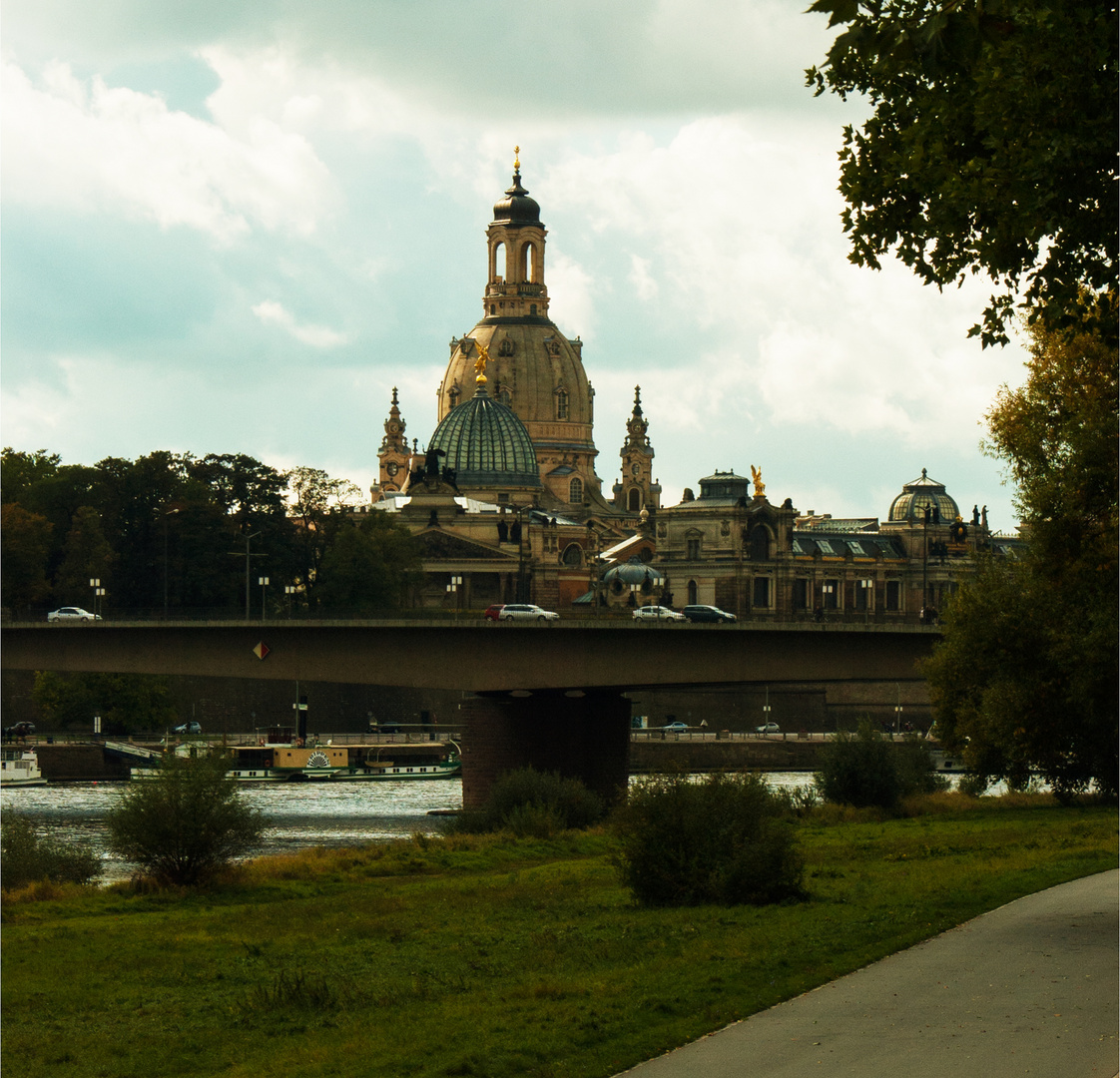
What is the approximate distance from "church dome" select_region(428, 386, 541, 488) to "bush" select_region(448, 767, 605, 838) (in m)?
131

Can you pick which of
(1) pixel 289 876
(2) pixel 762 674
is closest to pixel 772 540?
(2) pixel 762 674

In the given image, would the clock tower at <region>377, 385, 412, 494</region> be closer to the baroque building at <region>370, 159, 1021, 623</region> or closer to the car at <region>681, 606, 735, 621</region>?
the baroque building at <region>370, 159, 1021, 623</region>

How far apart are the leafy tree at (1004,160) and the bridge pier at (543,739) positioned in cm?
3588

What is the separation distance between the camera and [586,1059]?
45.2 feet

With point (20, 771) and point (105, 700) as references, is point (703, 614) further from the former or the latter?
point (20, 771)

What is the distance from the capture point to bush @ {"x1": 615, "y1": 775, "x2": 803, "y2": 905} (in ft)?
75.5

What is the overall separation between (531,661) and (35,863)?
20890 mm

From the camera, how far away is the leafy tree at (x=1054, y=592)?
24.9m

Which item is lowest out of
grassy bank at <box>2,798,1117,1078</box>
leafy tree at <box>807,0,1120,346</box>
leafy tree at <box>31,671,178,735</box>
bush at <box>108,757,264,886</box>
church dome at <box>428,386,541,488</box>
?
grassy bank at <box>2,798,1117,1078</box>

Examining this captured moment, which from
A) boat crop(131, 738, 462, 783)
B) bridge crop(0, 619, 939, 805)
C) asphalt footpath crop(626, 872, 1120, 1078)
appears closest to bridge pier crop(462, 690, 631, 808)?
bridge crop(0, 619, 939, 805)

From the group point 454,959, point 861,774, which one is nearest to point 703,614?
point 861,774

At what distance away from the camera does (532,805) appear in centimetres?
4459

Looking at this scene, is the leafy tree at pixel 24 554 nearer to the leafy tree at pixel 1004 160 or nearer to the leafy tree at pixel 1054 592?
the leafy tree at pixel 1054 592

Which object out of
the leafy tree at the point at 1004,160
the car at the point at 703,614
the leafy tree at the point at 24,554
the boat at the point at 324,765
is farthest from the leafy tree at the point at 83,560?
the leafy tree at the point at 1004,160
